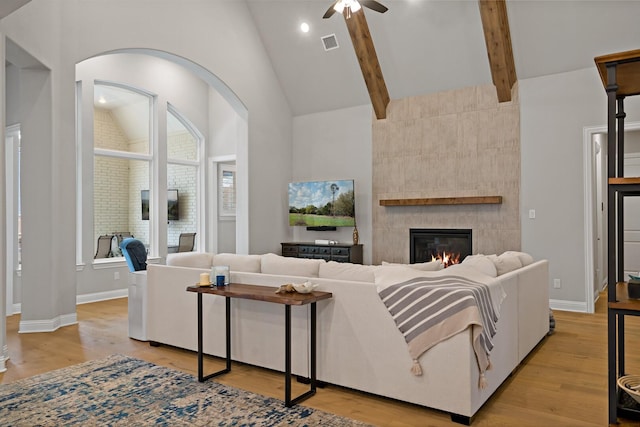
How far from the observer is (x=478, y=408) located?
105 inches

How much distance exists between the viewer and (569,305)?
18.6 ft

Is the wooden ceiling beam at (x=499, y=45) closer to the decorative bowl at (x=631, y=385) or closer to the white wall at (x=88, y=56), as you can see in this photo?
the white wall at (x=88, y=56)

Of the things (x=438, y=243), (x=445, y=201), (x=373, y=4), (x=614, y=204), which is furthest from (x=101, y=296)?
(x=614, y=204)

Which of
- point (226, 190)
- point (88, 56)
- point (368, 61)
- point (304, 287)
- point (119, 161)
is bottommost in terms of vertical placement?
point (304, 287)

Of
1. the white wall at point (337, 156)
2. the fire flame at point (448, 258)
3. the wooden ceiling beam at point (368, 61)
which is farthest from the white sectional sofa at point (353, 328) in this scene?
the wooden ceiling beam at point (368, 61)

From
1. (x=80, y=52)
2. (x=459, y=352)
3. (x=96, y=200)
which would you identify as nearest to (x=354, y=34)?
(x=80, y=52)

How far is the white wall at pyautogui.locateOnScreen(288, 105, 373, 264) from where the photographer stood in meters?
7.34

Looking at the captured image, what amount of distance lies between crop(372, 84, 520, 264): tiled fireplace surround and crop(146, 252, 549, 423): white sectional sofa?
215cm

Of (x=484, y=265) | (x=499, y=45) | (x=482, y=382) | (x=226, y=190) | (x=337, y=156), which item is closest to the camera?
(x=482, y=382)

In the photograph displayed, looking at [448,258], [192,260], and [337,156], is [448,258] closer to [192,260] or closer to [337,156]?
[337,156]

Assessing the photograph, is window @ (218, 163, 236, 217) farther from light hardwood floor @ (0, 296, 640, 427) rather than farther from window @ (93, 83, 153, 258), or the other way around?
light hardwood floor @ (0, 296, 640, 427)

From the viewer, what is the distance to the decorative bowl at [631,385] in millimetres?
1742

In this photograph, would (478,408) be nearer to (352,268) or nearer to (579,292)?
(352,268)

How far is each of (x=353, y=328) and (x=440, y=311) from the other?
1.99 ft
